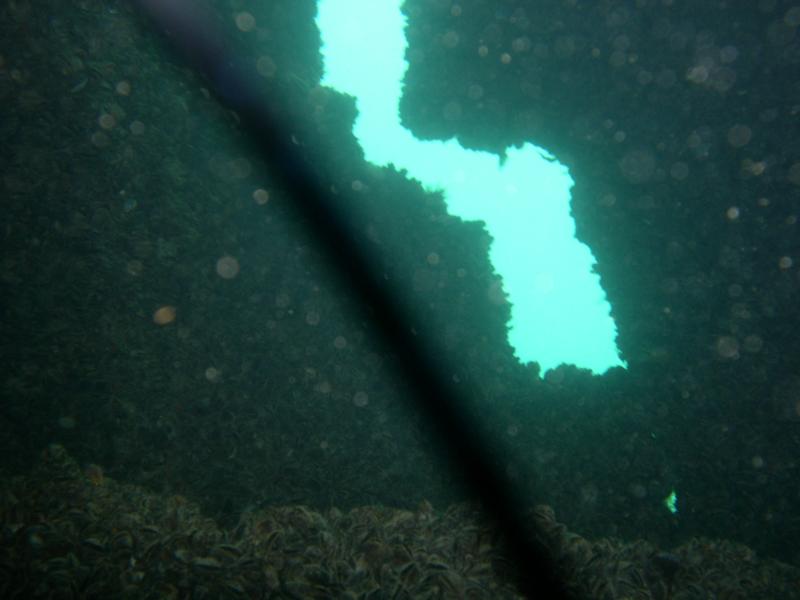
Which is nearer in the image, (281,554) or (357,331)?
(281,554)

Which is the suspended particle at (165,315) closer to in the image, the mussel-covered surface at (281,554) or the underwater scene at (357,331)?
the underwater scene at (357,331)

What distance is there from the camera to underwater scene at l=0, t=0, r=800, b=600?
527 cm

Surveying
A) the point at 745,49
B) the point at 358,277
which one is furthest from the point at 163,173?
the point at 745,49

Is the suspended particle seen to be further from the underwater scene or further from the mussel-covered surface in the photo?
the mussel-covered surface

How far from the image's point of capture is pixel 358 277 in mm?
7031

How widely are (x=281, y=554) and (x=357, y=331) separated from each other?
2859 mm

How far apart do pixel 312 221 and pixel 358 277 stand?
43.4 inches

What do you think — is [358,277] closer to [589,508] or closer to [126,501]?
[126,501]

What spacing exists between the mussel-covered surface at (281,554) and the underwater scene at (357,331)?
33 mm

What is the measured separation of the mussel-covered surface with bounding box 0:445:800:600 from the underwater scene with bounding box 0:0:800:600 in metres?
0.03

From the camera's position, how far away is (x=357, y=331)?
640 cm

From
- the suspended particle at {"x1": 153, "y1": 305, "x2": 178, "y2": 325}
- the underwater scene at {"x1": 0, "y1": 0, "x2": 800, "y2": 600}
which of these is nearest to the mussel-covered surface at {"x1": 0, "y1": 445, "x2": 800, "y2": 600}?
the underwater scene at {"x1": 0, "y1": 0, "x2": 800, "y2": 600}

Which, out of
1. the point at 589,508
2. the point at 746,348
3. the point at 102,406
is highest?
the point at 746,348

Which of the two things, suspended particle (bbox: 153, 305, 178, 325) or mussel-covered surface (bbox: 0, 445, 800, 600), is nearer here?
mussel-covered surface (bbox: 0, 445, 800, 600)
